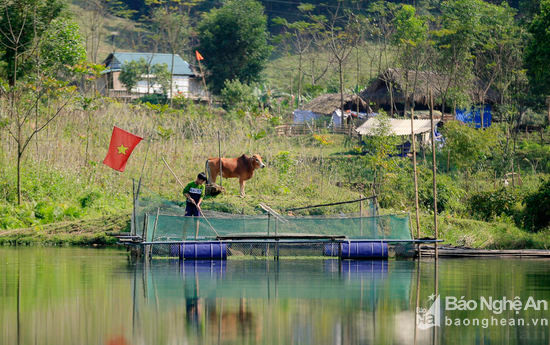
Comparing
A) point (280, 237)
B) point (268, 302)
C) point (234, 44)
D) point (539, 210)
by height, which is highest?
point (234, 44)

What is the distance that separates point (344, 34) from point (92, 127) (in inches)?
1007

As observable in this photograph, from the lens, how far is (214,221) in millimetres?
17734

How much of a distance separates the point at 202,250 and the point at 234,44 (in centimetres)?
3867

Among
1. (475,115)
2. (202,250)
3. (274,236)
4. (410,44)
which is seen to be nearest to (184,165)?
(202,250)

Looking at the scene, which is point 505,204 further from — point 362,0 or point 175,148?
point 362,0

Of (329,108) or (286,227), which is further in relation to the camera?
(329,108)

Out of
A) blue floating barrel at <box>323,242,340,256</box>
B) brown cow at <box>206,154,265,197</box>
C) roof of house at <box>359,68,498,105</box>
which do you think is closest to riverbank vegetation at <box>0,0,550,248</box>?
Result: brown cow at <box>206,154,265,197</box>

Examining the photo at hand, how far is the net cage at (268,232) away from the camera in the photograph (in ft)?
56.5

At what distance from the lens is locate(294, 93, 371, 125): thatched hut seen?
162 ft

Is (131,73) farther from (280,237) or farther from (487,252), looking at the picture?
(280,237)

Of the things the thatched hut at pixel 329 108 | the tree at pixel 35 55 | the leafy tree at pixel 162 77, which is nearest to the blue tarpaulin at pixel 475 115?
the thatched hut at pixel 329 108

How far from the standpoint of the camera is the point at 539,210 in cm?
2245

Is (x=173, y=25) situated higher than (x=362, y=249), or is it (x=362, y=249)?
(x=173, y=25)

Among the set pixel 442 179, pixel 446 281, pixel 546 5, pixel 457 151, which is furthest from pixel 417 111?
pixel 446 281
